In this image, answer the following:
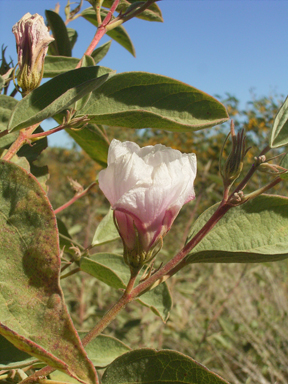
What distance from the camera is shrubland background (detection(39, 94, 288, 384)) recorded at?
2809 millimetres

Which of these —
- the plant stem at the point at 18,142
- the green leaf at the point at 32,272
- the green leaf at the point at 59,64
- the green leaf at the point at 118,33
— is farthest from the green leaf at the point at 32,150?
the green leaf at the point at 118,33

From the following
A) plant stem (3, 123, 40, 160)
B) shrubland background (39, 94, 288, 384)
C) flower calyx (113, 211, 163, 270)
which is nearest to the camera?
flower calyx (113, 211, 163, 270)

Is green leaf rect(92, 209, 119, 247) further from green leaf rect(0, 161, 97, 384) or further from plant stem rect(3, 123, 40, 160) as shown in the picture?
green leaf rect(0, 161, 97, 384)

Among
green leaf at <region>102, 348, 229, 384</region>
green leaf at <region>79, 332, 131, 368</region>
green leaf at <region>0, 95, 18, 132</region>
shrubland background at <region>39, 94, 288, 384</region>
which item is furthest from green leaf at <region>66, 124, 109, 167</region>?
shrubland background at <region>39, 94, 288, 384</region>

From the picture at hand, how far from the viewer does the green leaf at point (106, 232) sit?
0.97 m

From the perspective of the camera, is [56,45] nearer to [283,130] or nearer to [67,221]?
[283,130]

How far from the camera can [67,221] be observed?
454 cm

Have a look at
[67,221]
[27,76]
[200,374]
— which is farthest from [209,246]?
[67,221]

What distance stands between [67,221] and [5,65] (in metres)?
3.83

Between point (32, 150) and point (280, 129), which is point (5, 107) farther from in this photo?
point (280, 129)

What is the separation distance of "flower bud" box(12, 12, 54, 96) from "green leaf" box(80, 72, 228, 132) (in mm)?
120

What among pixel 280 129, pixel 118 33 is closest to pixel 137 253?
pixel 280 129

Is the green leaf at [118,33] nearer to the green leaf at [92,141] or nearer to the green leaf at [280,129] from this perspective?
the green leaf at [92,141]

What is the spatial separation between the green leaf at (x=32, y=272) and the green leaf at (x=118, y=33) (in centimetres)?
81
